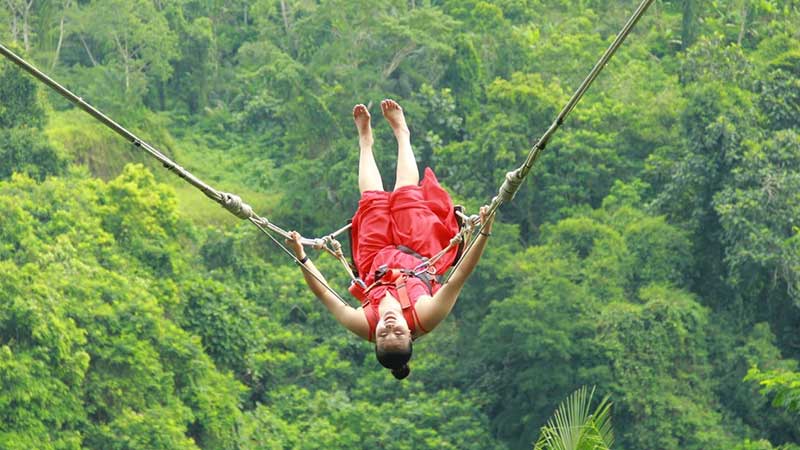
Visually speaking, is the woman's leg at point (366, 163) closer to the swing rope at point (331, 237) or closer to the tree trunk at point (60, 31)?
the swing rope at point (331, 237)

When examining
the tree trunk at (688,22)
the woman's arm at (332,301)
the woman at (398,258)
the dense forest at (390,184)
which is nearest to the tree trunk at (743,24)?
the dense forest at (390,184)

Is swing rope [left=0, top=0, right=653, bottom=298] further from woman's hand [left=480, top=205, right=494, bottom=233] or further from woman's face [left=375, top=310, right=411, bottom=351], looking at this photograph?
woman's face [left=375, top=310, right=411, bottom=351]

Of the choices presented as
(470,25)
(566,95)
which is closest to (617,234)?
(566,95)

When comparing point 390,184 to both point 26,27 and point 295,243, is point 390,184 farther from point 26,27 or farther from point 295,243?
point 295,243

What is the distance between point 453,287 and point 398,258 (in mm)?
526

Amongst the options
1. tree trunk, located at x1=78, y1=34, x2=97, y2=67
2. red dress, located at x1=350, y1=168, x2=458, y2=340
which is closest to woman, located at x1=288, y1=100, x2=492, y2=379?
red dress, located at x1=350, y1=168, x2=458, y2=340

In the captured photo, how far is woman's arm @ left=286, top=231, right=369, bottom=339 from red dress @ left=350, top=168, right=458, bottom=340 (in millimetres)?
217

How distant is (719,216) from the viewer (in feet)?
61.9

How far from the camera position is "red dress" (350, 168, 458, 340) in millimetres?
5703

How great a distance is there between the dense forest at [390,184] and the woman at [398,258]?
968 cm

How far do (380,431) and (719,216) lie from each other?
4272 millimetres

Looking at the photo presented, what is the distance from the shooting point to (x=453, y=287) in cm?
517

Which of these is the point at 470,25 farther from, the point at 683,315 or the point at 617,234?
the point at 683,315

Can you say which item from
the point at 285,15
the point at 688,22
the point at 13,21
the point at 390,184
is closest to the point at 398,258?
the point at 390,184
